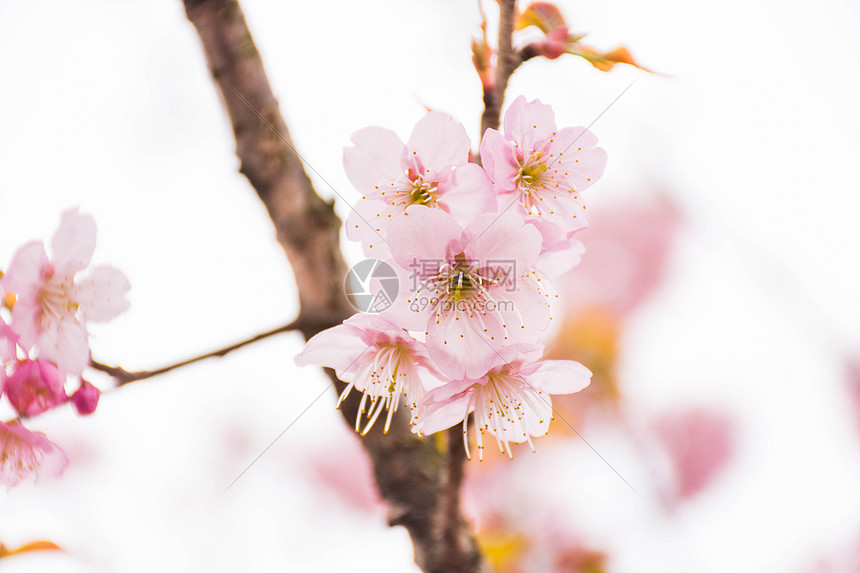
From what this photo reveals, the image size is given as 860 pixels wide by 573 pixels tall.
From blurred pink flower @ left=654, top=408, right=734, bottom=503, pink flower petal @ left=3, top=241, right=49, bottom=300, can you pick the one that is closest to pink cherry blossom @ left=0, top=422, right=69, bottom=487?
pink flower petal @ left=3, top=241, right=49, bottom=300

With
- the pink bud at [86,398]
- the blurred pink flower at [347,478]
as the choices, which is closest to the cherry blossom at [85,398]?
the pink bud at [86,398]

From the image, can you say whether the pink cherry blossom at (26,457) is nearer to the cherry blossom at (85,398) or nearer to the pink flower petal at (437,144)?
the cherry blossom at (85,398)

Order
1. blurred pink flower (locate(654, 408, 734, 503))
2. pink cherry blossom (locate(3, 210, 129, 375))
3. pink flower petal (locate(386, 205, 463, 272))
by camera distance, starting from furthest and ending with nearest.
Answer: blurred pink flower (locate(654, 408, 734, 503))
pink cherry blossom (locate(3, 210, 129, 375))
pink flower petal (locate(386, 205, 463, 272))

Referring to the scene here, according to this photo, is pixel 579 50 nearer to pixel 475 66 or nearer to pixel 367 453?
pixel 475 66

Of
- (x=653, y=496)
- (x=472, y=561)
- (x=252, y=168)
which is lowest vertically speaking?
(x=653, y=496)

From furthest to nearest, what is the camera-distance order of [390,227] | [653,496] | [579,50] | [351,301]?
1. [653,496]
2. [351,301]
3. [579,50]
4. [390,227]

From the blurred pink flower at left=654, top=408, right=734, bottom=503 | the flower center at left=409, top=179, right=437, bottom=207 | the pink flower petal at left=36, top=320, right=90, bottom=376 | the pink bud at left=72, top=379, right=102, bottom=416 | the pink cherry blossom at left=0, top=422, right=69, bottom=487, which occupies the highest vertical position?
the flower center at left=409, top=179, right=437, bottom=207

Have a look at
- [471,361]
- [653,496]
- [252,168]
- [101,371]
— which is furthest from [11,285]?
[653,496]

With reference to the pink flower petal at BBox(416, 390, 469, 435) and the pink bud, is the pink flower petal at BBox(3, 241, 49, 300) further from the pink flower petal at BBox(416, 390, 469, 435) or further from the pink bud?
the pink flower petal at BBox(416, 390, 469, 435)
